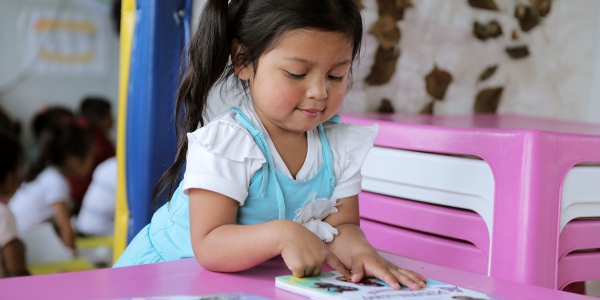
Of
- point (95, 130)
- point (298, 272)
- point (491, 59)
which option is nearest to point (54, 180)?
point (95, 130)

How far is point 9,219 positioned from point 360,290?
4.87 feet

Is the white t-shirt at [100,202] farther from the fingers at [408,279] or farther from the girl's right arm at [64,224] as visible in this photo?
the fingers at [408,279]

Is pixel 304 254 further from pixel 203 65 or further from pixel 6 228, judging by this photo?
pixel 6 228

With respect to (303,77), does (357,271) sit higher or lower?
lower

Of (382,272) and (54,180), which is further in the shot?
(54,180)

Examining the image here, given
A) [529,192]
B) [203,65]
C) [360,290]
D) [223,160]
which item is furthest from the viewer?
[529,192]

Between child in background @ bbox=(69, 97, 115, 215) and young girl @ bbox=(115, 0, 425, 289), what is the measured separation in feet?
5.26

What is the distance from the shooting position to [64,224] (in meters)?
2.35

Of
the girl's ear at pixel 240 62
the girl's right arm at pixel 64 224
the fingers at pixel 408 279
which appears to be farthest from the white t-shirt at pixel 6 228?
the fingers at pixel 408 279

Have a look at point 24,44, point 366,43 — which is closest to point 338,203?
point 366,43

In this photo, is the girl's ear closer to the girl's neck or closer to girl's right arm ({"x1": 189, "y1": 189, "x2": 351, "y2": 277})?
the girl's neck

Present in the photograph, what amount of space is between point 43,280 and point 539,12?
162cm

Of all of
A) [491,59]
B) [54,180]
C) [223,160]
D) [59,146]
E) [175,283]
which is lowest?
[175,283]

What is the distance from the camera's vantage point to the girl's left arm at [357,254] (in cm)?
70
